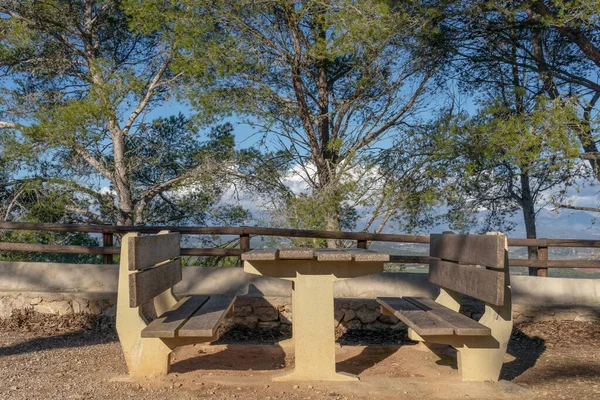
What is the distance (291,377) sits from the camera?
4.01 meters

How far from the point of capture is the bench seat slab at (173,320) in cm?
365

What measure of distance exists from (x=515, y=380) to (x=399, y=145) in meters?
8.27

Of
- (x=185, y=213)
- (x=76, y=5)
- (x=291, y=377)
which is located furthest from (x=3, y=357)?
(x=76, y=5)

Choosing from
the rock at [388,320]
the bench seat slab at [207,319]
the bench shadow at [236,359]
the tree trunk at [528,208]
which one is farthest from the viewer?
the tree trunk at [528,208]

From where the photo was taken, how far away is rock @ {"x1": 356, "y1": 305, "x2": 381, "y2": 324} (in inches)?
248

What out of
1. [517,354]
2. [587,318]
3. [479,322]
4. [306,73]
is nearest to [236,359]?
[479,322]

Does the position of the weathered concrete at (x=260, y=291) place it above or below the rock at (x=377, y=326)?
above

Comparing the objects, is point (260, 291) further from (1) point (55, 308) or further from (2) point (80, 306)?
(1) point (55, 308)

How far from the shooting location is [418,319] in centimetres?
404

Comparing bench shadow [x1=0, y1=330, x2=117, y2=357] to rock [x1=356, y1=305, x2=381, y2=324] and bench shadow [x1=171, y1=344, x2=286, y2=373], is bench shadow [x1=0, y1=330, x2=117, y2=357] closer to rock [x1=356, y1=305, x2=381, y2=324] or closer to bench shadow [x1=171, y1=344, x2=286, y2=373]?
bench shadow [x1=171, y1=344, x2=286, y2=373]

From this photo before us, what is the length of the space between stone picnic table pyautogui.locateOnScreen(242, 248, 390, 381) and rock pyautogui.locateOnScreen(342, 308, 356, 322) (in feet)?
6.99

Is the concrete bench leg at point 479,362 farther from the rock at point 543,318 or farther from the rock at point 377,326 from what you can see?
the rock at point 543,318

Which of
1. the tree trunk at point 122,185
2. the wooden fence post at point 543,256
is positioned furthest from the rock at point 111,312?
the tree trunk at point 122,185

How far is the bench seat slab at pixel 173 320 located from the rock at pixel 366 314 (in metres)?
1.99
